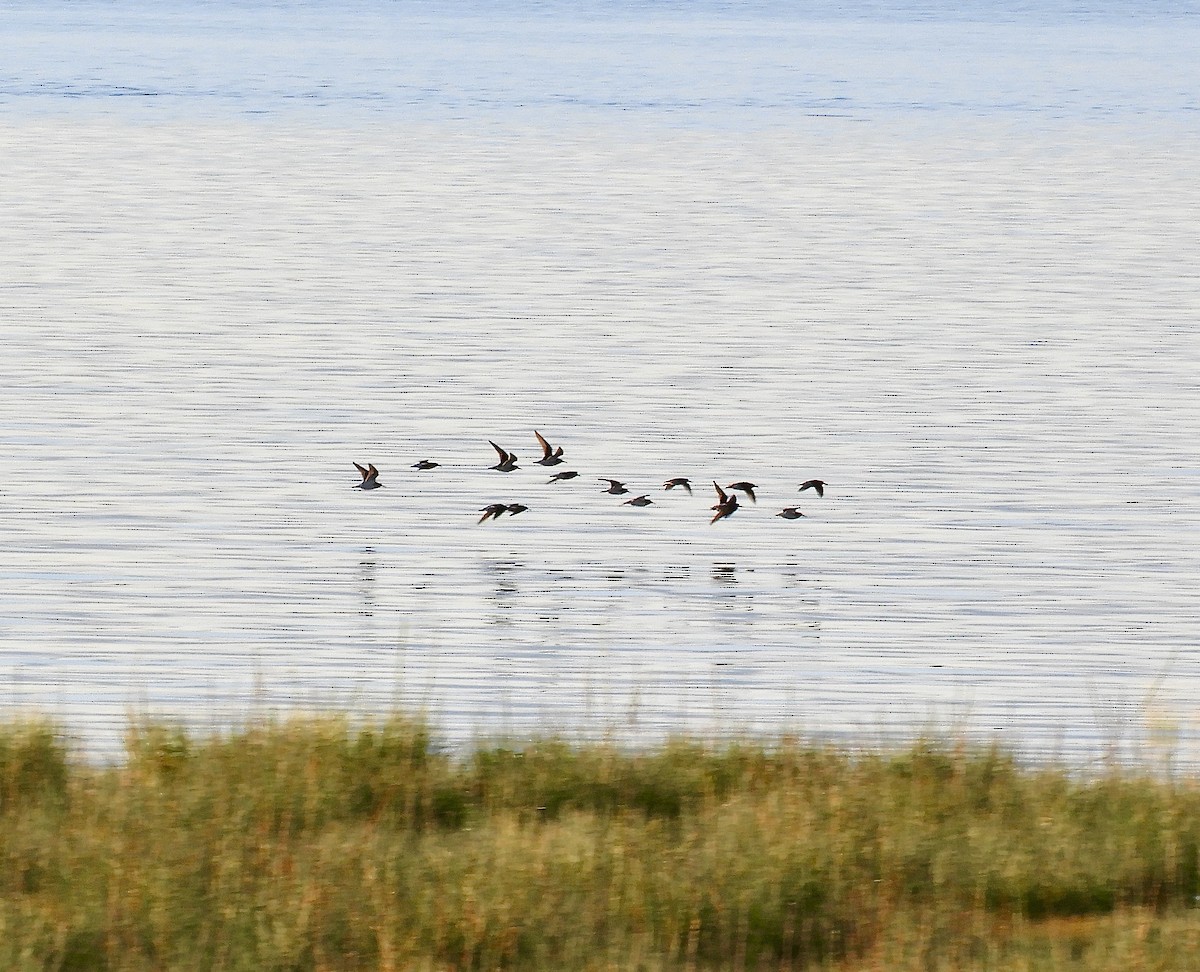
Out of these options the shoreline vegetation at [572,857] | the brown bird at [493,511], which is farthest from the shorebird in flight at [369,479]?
the shoreline vegetation at [572,857]

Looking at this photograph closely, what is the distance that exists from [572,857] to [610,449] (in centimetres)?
1817

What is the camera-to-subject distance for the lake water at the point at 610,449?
58.0ft

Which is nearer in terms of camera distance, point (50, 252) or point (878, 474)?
point (878, 474)

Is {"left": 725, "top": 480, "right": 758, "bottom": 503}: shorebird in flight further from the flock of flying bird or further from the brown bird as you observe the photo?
the brown bird

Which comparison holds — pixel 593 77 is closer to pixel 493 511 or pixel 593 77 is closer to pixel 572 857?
pixel 493 511

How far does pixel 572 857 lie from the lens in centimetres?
1120

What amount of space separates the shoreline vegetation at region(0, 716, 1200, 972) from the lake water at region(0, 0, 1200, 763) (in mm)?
1191

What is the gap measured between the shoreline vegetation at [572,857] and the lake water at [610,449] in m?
1.19

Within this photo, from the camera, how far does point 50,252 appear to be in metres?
57.0

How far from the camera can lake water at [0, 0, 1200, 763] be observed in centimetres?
1767

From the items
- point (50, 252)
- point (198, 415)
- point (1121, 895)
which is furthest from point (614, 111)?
point (1121, 895)

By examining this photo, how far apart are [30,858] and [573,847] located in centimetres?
256

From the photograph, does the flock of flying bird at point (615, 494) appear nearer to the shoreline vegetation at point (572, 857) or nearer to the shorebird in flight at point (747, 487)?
the shorebird in flight at point (747, 487)

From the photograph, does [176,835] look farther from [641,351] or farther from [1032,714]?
[641,351]
